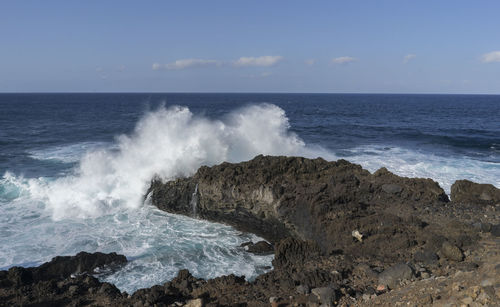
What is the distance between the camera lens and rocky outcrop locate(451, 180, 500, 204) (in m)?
11.9

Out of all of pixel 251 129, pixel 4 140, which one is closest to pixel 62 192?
pixel 251 129

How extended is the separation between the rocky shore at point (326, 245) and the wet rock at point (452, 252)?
0.02m

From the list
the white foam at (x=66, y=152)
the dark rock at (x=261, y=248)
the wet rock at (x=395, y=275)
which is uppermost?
the wet rock at (x=395, y=275)

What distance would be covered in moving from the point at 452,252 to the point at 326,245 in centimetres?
309

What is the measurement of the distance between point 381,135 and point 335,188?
84.7 feet

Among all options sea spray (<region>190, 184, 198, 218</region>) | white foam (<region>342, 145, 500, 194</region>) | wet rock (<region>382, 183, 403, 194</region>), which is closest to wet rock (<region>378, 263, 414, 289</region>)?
wet rock (<region>382, 183, 403, 194</region>)

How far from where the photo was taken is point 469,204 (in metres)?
11.7

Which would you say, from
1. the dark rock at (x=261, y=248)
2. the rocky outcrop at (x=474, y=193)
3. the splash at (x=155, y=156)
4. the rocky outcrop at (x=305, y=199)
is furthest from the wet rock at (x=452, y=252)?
the splash at (x=155, y=156)

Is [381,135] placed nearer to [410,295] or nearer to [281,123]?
[281,123]

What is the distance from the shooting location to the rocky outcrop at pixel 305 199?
1045cm

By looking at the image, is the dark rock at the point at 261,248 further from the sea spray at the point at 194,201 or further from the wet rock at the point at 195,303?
the wet rock at the point at 195,303

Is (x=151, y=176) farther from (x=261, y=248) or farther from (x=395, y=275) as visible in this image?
(x=395, y=275)

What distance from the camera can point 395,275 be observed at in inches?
305

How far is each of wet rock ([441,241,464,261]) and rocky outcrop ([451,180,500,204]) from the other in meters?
4.15
